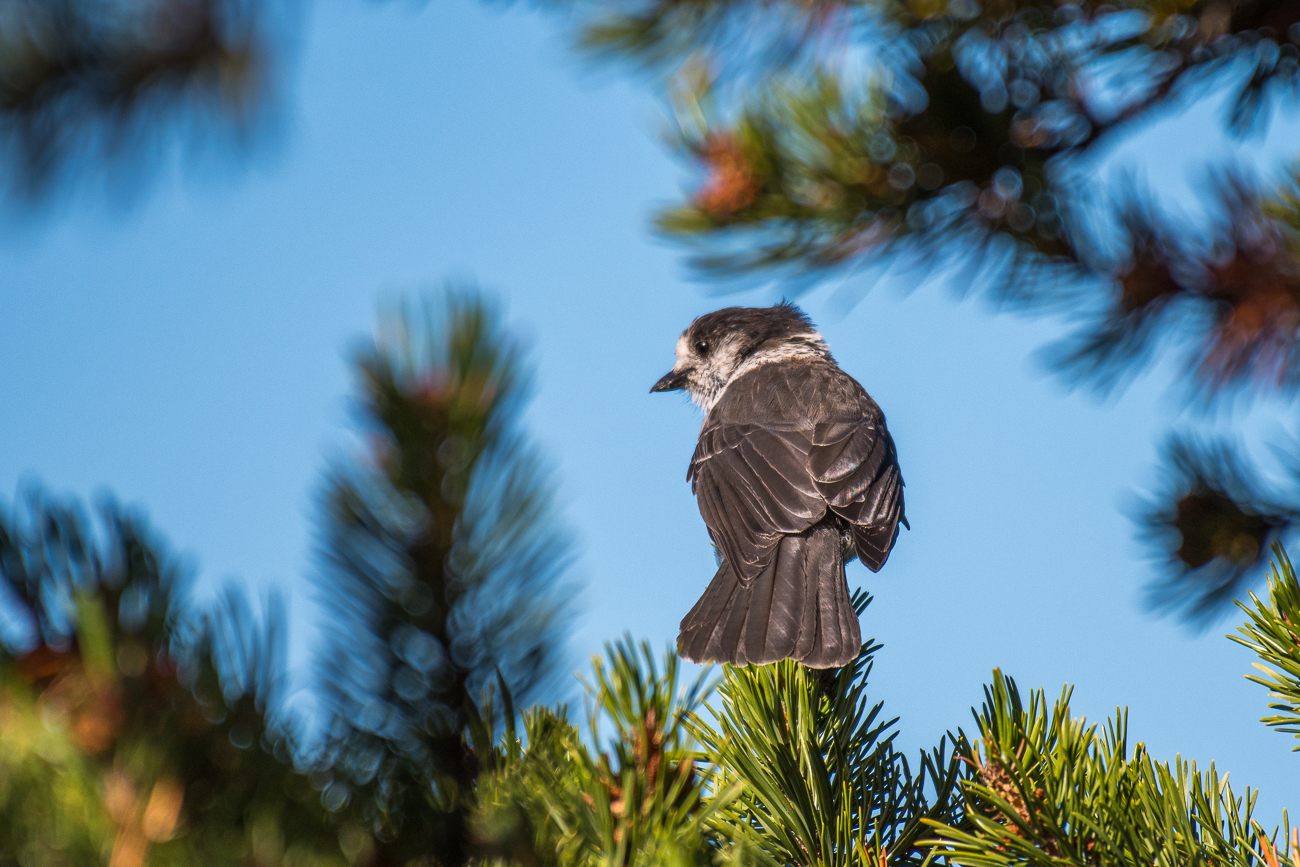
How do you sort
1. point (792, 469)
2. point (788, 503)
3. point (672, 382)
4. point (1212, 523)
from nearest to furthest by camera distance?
point (1212, 523)
point (788, 503)
point (792, 469)
point (672, 382)

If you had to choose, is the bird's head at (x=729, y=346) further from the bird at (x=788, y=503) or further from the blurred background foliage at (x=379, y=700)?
the blurred background foliage at (x=379, y=700)

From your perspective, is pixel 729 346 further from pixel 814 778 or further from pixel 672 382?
pixel 814 778

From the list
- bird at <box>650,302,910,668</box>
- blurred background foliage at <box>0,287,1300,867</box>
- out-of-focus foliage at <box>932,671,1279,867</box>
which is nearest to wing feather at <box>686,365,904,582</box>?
bird at <box>650,302,910,668</box>

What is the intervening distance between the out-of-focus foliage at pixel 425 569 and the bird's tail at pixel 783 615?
173 cm

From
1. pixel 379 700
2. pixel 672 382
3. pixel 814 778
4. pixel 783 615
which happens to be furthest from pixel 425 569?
pixel 672 382

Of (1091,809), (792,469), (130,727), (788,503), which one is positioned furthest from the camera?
(792,469)

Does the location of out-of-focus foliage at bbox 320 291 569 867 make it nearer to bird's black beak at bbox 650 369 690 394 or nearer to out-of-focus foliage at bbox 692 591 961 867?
out-of-focus foliage at bbox 692 591 961 867

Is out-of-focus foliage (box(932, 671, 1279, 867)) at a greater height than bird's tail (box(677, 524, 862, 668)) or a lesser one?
lesser

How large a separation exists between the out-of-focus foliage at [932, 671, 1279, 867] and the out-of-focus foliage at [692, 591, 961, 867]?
23 centimetres

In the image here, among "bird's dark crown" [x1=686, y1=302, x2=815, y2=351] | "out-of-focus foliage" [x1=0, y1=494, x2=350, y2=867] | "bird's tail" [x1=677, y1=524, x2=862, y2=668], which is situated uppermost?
"bird's dark crown" [x1=686, y1=302, x2=815, y2=351]

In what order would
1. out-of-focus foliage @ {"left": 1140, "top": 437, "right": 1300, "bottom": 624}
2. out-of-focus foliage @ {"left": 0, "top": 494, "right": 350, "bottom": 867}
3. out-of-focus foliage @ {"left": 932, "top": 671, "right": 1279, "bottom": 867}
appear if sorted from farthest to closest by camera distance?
out-of-focus foliage @ {"left": 1140, "top": 437, "right": 1300, "bottom": 624}, out-of-focus foliage @ {"left": 932, "top": 671, "right": 1279, "bottom": 867}, out-of-focus foliage @ {"left": 0, "top": 494, "right": 350, "bottom": 867}

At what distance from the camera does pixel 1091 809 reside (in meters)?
1.59

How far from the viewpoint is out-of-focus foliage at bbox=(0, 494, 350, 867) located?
74cm

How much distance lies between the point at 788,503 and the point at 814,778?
1.96 m
